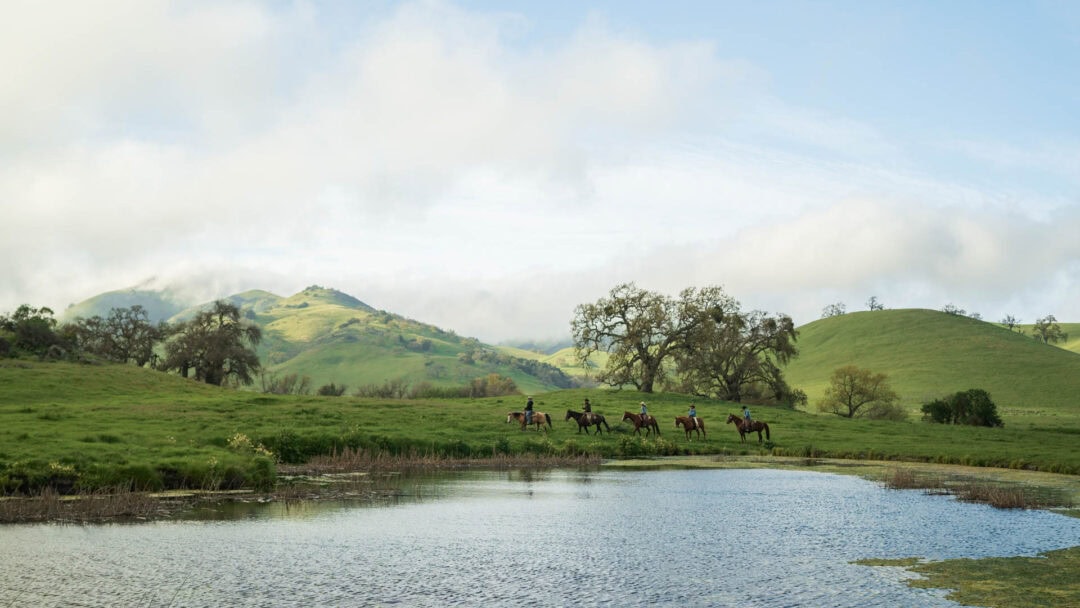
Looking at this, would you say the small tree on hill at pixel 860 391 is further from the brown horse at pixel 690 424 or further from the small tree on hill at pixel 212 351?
the small tree on hill at pixel 212 351

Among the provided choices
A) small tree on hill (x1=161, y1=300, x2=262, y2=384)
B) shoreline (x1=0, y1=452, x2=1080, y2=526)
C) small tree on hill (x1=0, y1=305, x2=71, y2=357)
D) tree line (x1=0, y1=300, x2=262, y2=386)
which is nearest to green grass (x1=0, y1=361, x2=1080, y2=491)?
shoreline (x1=0, y1=452, x2=1080, y2=526)

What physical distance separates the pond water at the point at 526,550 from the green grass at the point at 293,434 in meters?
8.04

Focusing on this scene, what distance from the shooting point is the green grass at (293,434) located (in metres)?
35.4

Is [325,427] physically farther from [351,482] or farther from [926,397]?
[926,397]

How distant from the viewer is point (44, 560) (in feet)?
66.2

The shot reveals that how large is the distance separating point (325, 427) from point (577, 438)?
18.1 metres

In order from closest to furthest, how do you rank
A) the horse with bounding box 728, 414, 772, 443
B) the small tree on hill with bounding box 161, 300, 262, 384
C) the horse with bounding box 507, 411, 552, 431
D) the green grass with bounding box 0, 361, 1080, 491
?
the green grass with bounding box 0, 361, 1080, 491 < the horse with bounding box 507, 411, 552, 431 < the horse with bounding box 728, 414, 772, 443 < the small tree on hill with bounding box 161, 300, 262, 384

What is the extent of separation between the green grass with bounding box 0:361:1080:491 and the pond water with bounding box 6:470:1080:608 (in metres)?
8.04

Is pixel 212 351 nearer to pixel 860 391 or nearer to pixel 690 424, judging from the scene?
pixel 690 424

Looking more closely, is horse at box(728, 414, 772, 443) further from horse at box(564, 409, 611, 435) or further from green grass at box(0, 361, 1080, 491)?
horse at box(564, 409, 611, 435)

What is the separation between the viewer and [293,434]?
49.7m

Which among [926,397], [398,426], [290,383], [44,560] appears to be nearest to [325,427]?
[398,426]

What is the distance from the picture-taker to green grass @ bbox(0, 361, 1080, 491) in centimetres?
3541

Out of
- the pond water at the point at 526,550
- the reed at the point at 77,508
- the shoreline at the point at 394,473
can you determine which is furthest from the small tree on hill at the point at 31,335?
the pond water at the point at 526,550
